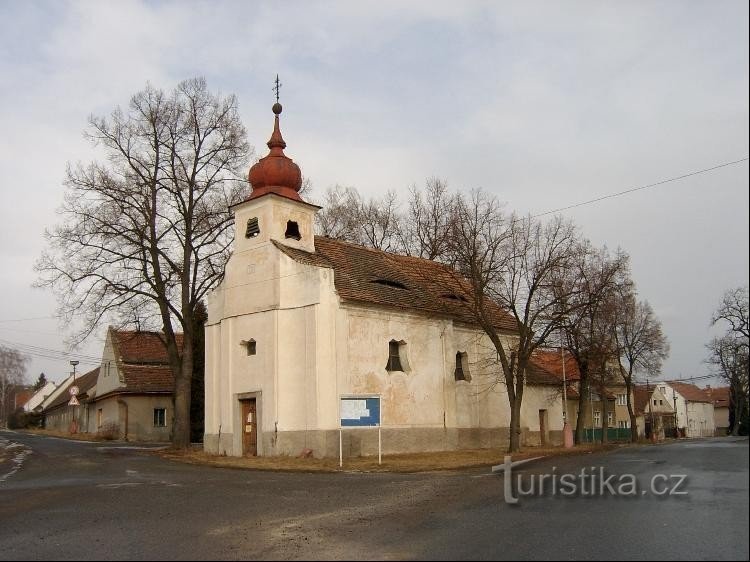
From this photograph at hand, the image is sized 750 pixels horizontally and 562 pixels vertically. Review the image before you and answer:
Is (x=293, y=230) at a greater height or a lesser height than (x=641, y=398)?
greater

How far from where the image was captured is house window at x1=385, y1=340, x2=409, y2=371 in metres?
31.2

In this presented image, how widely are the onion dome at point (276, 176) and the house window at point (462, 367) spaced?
427 inches

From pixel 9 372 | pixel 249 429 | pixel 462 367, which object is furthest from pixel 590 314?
pixel 9 372

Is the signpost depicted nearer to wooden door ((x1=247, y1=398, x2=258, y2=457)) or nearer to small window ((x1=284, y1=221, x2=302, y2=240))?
wooden door ((x1=247, y1=398, x2=258, y2=457))

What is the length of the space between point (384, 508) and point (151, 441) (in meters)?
38.4

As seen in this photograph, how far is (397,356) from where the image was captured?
31.6m

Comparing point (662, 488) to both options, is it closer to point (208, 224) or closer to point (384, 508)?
point (384, 508)

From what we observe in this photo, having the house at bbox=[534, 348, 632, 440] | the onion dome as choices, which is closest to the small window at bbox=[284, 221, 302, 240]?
the onion dome

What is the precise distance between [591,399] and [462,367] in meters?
28.6

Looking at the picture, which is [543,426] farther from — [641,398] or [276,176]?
[641,398]

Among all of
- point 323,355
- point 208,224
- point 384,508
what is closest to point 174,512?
point 384,508

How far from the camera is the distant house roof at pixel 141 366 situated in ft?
160

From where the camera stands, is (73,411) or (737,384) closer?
(737,384)

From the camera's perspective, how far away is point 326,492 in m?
16.2
